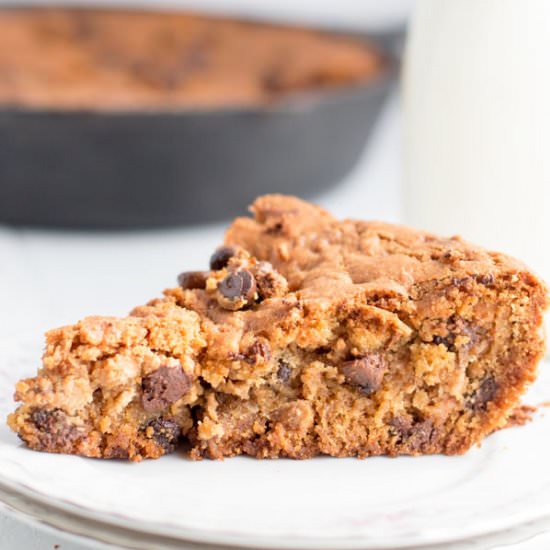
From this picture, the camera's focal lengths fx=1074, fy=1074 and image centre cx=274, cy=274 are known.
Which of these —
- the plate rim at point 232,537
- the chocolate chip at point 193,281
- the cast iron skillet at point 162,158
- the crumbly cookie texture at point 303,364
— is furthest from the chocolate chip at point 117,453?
the cast iron skillet at point 162,158

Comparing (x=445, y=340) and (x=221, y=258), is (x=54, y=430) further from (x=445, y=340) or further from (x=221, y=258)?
(x=445, y=340)

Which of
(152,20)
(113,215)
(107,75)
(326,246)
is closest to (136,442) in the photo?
(326,246)

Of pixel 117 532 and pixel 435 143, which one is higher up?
pixel 435 143

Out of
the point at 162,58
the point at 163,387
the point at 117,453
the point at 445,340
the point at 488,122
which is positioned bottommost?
the point at 117,453

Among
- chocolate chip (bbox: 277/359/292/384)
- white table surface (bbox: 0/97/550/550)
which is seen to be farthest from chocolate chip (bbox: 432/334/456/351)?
white table surface (bbox: 0/97/550/550)

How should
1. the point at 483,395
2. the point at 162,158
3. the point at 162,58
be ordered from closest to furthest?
1. the point at 483,395
2. the point at 162,158
3. the point at 162,58

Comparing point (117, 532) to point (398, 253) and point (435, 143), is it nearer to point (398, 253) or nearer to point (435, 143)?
point (398, 253)

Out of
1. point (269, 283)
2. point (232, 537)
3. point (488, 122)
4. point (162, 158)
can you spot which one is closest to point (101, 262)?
point (162, 158)
